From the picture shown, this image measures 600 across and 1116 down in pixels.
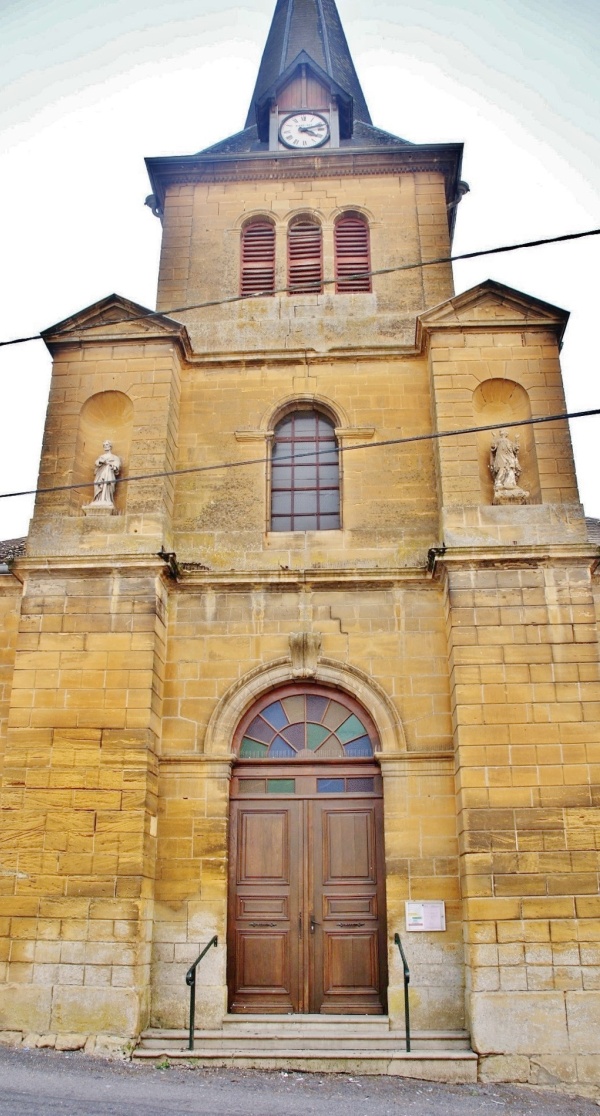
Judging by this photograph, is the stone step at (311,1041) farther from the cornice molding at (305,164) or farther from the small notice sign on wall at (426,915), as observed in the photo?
the cornice molding at (305,164)

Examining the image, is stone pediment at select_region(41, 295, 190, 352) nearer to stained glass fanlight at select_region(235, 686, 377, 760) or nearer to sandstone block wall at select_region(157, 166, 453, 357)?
sandstone block wall at select_region(157, 166, 453, 357)

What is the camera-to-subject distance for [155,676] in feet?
34.2

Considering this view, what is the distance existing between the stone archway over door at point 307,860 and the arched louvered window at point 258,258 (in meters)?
6.27

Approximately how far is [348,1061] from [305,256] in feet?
35.2

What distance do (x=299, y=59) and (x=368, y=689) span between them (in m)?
12.0

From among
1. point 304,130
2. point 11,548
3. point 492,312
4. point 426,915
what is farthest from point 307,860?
point 304,130

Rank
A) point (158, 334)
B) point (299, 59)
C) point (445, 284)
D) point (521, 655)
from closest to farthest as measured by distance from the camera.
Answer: point (521, 655), point (158, 334), point (445, 284), point (299, 59)

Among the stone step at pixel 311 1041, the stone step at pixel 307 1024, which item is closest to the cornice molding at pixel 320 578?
the stone step at pixel 307 1024

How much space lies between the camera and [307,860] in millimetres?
10234

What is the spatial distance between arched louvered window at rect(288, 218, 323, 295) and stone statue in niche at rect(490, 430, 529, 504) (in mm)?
3940

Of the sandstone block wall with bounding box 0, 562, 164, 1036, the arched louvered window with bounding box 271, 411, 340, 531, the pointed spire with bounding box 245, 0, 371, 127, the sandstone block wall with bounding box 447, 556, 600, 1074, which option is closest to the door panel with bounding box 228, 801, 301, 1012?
the sandstone block wall with bounding box 0, 562, 164, 1036

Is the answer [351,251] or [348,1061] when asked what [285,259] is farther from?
[348,1061]

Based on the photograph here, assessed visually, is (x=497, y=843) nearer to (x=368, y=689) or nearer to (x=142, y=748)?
(x=368, y=689)

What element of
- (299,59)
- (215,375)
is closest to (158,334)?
(215,375)
